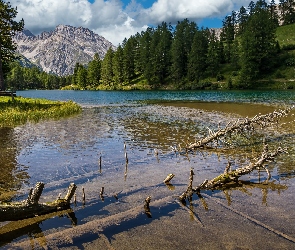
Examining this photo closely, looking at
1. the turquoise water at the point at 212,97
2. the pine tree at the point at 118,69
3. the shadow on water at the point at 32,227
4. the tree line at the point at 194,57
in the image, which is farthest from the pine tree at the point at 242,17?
the shadow on water at the point at 32,227

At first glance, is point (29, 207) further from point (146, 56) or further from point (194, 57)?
point (146, 56)

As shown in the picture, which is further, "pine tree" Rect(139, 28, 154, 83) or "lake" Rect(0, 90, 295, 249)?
"pine tree" Rect(139, 28, 154, 83)

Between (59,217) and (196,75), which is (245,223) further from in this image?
(196,75)

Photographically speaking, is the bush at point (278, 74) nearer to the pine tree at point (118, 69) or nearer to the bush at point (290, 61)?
the bush at point (290, 61)

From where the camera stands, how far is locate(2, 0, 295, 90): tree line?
3949 inches

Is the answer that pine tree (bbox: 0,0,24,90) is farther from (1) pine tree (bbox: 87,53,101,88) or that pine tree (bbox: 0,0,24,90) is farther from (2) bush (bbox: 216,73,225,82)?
(1) pine tree (bbox: 87,53,101,88)

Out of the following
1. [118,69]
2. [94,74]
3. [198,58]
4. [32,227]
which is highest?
[198,58]

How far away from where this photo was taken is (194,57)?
387ft

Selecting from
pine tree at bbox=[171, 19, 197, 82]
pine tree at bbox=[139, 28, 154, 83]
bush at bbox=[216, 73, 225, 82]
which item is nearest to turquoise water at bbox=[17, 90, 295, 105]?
bush at bbox=[216, 73, 225, 82]

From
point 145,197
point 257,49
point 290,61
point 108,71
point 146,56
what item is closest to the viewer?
point 145,197

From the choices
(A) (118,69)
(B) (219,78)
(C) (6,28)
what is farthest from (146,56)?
(C) (6,28)

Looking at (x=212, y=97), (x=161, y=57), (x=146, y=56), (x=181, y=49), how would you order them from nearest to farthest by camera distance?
1. (x=212, y=97)
2. (x=181, y=49)
3. (x=161, y=57)
4. (x=146, y=56)

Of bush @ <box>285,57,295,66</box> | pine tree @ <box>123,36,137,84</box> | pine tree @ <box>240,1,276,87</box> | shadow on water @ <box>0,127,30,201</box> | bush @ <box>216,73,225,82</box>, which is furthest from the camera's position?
pine tree @ <box>123,36,137,84</box>

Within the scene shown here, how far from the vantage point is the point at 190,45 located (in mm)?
131250
